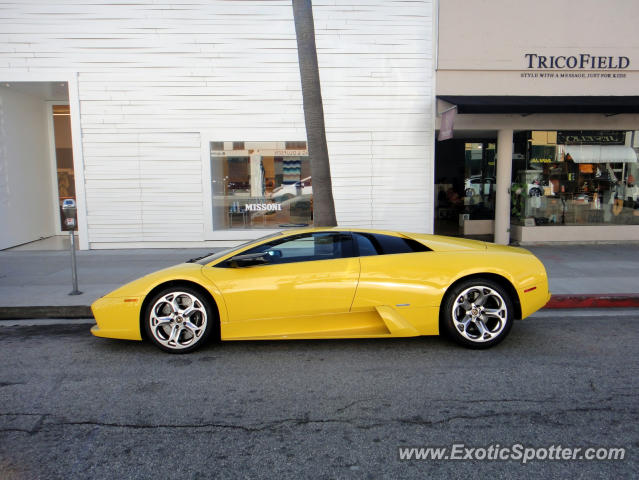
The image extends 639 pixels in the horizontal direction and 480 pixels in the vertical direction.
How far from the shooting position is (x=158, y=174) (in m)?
11.3

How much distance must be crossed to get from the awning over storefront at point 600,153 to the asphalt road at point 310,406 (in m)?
7.61

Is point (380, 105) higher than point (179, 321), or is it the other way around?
point (380, 105)

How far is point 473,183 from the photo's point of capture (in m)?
13.9

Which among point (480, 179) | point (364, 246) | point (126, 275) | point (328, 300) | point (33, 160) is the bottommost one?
point (126, 275)

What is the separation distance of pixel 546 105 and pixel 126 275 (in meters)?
8.71

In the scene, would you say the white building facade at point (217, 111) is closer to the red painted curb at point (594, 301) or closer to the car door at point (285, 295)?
the red painted curb at point (594, 301)

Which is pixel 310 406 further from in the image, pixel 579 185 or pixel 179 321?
pixel 579 185

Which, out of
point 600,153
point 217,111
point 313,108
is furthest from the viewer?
point 600,153

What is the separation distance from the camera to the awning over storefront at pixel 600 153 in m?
11.8

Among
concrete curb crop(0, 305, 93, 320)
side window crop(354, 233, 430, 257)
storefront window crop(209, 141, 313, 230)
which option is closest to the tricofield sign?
storefront window crop(209, 141, 313, 230)

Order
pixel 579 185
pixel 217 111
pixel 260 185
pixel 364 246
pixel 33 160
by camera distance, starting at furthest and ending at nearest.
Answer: pixel 33 160 → pixel 579 185 → pixel 260 185 → pixel 217 111 → pixel 364 246

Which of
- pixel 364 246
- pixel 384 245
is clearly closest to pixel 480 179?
pixel 384 245

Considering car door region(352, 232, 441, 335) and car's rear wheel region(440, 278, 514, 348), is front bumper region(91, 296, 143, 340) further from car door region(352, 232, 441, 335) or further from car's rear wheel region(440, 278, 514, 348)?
car's rear wheel region(440, 278, 514, 348)

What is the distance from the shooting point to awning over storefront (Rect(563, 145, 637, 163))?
1183cm
